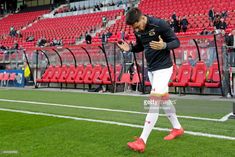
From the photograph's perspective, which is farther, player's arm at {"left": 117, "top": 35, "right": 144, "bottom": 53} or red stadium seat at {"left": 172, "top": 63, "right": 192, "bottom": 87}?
red stadium seat at {"left": 172, "top": 63, "right": 192, "bottom": 87}

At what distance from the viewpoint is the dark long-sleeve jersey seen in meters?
5.25

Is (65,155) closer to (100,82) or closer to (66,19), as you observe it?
(100,82)

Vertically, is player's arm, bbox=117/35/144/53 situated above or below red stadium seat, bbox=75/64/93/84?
above

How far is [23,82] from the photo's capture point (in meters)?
20.1

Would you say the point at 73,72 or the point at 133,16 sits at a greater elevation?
the point at 133,16

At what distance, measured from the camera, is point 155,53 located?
5457 millimetres

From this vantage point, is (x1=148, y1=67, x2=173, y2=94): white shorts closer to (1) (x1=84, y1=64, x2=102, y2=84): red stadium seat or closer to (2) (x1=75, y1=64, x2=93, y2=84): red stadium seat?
(1) (x1=84, y1=64, x2=102, y2=84): red stadium seat

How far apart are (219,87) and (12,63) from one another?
13.6 metres

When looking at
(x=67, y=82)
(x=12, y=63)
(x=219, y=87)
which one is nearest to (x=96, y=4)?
(x=12, y=63)

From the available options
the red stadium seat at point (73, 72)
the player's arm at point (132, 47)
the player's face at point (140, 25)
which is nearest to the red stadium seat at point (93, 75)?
the red stadium seat at point (73, 72)

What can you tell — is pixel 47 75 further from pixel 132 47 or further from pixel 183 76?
pixel 132 47

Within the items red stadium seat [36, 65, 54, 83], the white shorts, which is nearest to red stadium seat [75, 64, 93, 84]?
A: red stadium seat [36, 65, 54, 83]

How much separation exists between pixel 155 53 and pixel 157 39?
9.4 inches

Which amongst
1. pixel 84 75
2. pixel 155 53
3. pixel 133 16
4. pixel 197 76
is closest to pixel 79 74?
pixel 84 75
